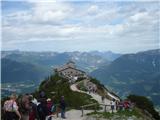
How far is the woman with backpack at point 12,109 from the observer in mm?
18266

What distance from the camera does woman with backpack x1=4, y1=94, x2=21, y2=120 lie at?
1827 cm

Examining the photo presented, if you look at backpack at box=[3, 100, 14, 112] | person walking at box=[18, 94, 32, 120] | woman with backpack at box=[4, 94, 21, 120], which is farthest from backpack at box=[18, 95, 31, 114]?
backpack at box=[3, 100, 14, 112]

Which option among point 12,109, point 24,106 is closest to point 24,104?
point 24,106

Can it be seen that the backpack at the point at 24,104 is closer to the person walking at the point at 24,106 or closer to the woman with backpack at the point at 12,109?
the person walking at the point at 24,106

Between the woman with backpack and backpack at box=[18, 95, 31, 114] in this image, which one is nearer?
the woman with backpack

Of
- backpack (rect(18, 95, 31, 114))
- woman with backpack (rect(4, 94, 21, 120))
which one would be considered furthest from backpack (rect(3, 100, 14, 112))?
backpack (rect(18, 95, 31, 114))

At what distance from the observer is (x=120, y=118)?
33.7 metres

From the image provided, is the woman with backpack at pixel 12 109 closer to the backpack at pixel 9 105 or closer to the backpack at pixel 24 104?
the backpack at pixel 9 105

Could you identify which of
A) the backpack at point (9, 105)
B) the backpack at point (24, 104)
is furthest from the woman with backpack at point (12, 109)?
the backpack at point (24, 104)

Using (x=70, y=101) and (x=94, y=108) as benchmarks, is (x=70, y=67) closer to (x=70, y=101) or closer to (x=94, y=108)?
(x=70, y=101)

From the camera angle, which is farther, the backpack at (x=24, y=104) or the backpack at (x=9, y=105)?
the backpack at (x=24, y=104)

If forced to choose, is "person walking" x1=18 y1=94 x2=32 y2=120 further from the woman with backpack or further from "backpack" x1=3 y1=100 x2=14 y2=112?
"backpack" x1=3 y1=100 x2=14 y2=112

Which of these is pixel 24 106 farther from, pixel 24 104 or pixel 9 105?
pixel 9 105

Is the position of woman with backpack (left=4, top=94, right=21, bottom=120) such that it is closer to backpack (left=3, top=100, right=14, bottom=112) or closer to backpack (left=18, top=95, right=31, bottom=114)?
backpack (left=3, top=100, right=14, bottom=112)
